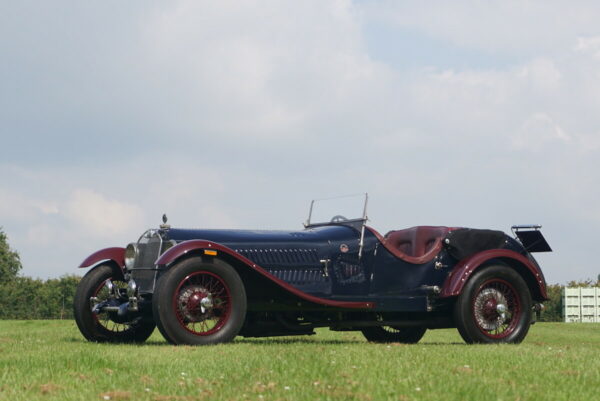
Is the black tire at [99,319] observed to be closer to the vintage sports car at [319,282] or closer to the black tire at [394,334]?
the vintage sports car at [319,282]

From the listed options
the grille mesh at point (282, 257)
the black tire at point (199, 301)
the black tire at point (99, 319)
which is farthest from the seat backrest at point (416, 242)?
the black tire at point (99, 319)

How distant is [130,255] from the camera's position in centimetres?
1112

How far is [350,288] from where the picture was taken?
11211mm

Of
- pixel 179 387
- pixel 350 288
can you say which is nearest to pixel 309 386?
pixel 179 387

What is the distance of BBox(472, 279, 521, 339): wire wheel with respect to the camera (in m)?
11.5

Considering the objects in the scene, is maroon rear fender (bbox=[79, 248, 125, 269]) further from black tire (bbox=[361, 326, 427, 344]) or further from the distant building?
the distant building

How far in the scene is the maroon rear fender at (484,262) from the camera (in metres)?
11.3

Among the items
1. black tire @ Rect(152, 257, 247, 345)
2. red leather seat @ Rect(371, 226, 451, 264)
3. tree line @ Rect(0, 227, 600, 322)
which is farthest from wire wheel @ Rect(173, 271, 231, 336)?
tree line @ Rect(0, 227, 600, 322)

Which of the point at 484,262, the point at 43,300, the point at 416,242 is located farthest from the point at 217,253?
the point at 43,300

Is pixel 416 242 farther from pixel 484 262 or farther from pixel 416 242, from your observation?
pixel 484 262

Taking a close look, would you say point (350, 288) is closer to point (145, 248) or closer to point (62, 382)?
point (145, 248)

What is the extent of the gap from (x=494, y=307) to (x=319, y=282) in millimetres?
2561

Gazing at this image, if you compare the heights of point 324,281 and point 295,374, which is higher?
point 324,281

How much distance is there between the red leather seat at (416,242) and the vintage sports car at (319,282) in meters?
0.02
